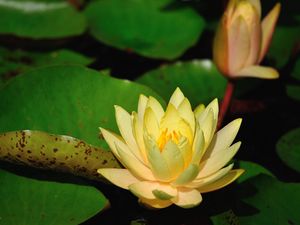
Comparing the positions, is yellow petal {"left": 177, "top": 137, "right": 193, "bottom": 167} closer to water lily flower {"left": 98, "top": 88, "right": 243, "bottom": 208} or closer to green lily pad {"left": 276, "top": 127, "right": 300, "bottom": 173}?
water lily flower {"left": 98, "top": 88, "right": 243, "bottom": 208}

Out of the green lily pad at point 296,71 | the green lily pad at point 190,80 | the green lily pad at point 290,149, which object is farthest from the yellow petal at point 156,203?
the green lily pad at point 296,71

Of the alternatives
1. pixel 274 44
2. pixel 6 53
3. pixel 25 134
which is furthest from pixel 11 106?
pixel 274 44

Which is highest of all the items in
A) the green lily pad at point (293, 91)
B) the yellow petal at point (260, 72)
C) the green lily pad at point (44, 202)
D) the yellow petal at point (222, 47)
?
the yellow petal at point (222, 47)

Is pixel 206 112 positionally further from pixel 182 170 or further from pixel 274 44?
pixel 274 44

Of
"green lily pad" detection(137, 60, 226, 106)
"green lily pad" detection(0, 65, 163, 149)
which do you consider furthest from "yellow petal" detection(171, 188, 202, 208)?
"green lily pad" detection(137, 60, 226, 106)

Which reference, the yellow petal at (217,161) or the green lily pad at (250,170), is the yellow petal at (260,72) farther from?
the yellow petal at (217,161)
